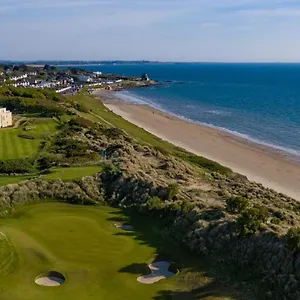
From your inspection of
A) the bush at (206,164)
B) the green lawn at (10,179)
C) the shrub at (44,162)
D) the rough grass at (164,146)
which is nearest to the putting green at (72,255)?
the green lawn at (10,179)

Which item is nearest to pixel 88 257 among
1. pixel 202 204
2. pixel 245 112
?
pixel 202 204

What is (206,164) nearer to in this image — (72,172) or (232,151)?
(232,151)

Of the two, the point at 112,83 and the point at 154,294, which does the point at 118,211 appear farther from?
the point at 112,83

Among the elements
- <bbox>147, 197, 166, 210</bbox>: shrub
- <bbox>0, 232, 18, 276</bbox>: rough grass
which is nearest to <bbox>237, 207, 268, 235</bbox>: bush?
<bbox>147, 197, 166, 210</bbox>: shrub

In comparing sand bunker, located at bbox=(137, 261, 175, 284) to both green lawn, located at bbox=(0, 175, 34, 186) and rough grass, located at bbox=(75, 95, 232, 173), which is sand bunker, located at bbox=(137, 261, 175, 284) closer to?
green lawn, located at bbox=(0, 175, 34, 186)

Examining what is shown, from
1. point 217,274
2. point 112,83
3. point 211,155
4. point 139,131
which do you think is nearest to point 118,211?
point 217,274

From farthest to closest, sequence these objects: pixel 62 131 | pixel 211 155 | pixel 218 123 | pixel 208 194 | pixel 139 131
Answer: pixel 218 123 < pixel 139 131 < pixel 211 155 < pixel 62 131 < pixel 208 194
